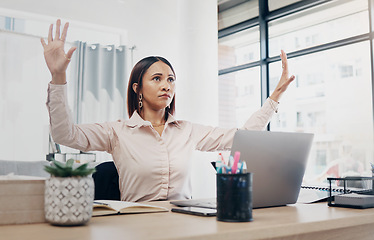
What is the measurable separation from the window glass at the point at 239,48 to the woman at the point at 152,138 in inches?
125

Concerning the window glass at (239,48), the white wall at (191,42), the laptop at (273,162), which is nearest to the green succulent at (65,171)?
the laptop at (273,162)

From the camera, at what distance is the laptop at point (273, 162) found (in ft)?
3.67

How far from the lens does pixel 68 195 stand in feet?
2.70

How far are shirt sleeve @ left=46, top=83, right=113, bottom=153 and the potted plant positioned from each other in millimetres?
601

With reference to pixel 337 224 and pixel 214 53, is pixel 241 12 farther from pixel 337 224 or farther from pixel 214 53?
pixel 337 224

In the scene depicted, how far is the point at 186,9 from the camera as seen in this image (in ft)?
14.5

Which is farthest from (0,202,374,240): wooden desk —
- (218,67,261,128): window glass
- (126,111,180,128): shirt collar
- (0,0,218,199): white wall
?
(218,67,261,128): window glass

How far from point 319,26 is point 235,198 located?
12.6ft

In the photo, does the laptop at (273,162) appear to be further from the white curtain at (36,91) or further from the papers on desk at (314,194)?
the white curtain at (36,91)

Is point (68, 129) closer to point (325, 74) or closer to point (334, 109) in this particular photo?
point (334, 109)

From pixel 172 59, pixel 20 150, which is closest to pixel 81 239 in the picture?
pixel 20 150

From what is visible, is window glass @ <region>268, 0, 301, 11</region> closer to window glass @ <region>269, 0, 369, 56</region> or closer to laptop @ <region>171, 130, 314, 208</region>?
window glass @ <region>269, 0, 369, 56</region>

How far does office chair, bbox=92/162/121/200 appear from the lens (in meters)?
1.77

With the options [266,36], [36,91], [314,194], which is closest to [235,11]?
[266,36]
